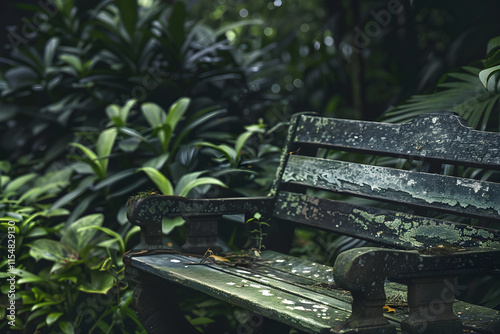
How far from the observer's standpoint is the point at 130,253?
2100 mm

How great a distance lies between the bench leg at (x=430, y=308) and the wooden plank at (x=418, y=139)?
1.59ft

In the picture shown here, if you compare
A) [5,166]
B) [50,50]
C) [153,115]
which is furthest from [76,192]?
[50,50]

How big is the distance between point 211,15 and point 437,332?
6.66 m

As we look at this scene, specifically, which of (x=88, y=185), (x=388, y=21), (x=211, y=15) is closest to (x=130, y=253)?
(x=88, y=185)

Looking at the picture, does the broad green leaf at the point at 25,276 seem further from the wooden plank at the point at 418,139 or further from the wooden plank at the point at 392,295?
the wooden plank at the point at 418,139

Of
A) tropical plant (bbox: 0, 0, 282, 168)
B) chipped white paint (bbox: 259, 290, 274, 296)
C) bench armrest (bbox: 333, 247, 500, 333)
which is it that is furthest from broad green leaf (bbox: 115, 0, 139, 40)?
bench armrest (bbox: 333, 247, 500, 333)

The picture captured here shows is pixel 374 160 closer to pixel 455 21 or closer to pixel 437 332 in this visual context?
pixel 437 332

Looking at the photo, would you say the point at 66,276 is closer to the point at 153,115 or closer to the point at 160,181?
the point at 160,181

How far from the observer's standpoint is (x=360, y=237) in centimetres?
199

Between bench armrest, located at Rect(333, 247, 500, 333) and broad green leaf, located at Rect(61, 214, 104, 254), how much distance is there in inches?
69.0

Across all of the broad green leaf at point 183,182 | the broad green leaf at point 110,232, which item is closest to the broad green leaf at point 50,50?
the broad green leaf at point 110,232

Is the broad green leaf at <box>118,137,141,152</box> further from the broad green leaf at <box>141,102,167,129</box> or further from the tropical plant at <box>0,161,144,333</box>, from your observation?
the tropical plant at <box>0,161,144,333</box>

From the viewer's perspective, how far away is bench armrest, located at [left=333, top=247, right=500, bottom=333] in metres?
1.23

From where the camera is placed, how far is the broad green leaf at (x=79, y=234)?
2.68 m
